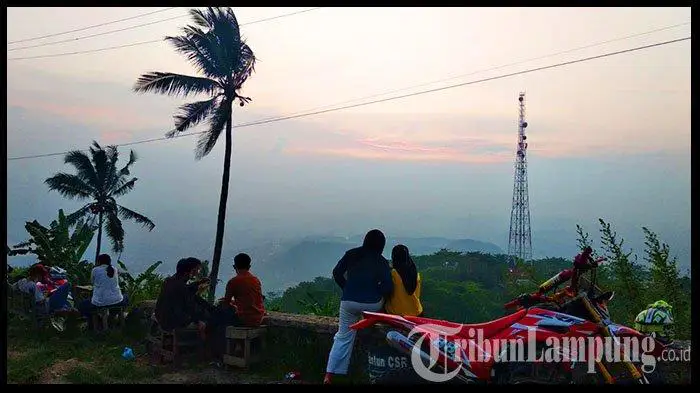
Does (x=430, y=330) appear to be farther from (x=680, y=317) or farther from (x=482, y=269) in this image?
(x=482, y=269)

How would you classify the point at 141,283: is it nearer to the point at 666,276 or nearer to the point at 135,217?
the point at 666,276

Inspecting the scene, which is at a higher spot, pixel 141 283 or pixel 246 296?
pixel 246 296

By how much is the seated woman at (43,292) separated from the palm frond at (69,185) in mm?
20247

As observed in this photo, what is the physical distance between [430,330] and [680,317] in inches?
117

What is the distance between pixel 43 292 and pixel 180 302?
119 inches

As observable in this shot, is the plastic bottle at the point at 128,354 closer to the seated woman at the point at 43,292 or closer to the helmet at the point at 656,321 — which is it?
the seated woman at the point at 43,292

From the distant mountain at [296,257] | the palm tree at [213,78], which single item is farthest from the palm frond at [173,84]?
the distant mountain at [296,257]

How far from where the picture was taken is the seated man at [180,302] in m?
6.48

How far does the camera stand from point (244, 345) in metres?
6.29

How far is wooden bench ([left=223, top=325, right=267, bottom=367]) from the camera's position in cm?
625

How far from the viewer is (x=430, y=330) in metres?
4.86

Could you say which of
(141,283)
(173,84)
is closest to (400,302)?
(141,283)

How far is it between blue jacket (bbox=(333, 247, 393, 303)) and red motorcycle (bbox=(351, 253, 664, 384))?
722 mm
